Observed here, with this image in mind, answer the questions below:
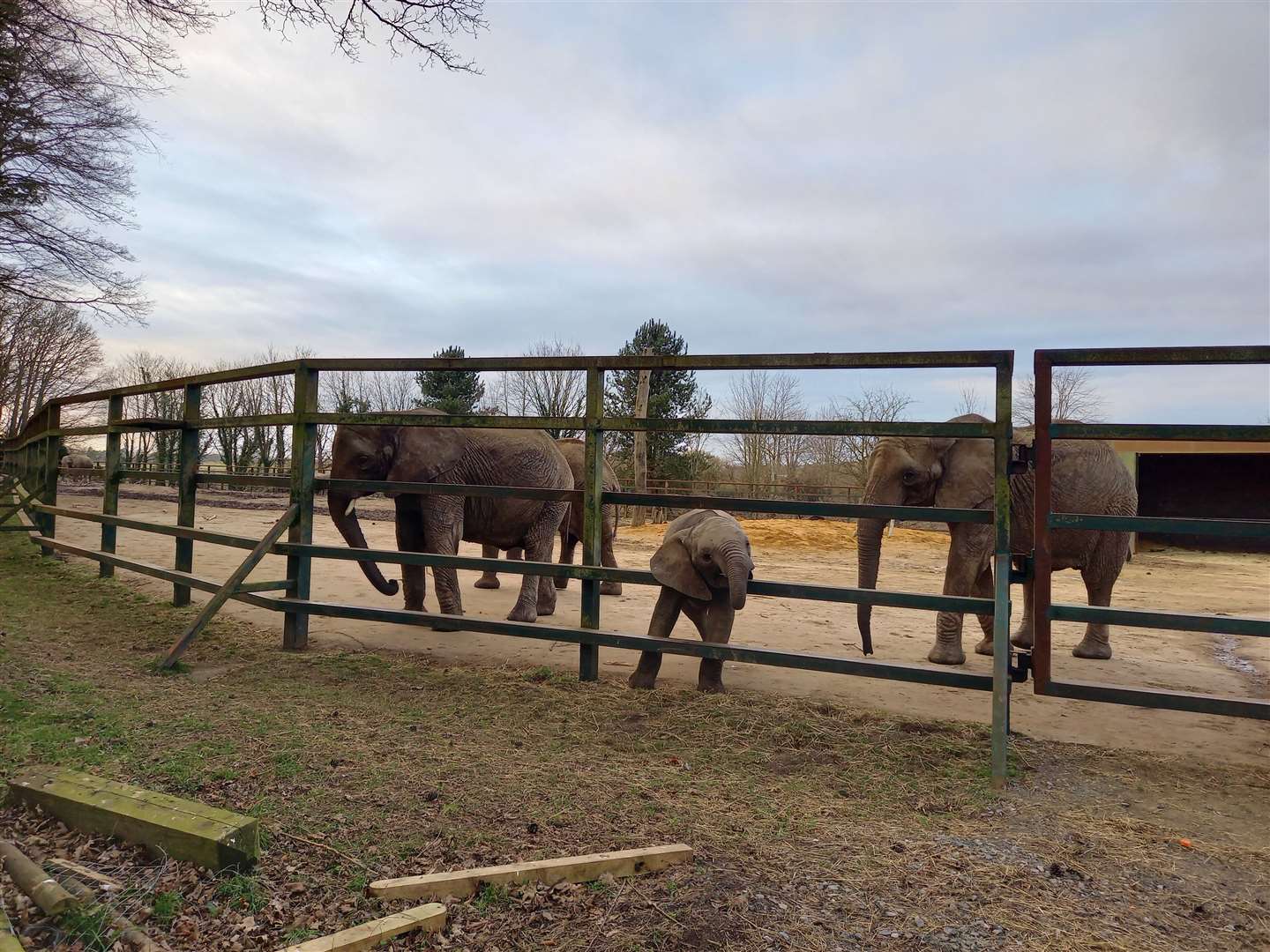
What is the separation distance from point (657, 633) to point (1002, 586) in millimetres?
2095

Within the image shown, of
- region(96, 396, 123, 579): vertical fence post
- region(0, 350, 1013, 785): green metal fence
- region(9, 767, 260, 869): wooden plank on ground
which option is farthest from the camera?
region(96, 396, 123, 579): vertical fence post

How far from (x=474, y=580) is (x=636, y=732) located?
729cm

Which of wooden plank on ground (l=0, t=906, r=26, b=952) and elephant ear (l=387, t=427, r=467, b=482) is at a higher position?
elephant ear (l=387, t=427, r=467, b=482)

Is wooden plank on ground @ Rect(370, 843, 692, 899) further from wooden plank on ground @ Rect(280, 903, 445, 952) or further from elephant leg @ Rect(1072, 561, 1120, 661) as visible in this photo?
elephant leg @ Rect(1072, 561, 1120, 661)

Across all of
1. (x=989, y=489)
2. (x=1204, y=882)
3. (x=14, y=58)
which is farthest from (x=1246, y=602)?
(x=14, y=58)

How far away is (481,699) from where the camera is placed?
14.9 feet

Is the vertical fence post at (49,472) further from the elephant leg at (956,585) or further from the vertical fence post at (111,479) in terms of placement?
the elephant leg at (956,585)

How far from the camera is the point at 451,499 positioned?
23.5 feet

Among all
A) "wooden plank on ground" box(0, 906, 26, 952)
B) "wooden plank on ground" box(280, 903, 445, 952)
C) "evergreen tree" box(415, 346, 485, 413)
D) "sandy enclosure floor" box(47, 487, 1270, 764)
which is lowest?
"sandy enclosure floor" box(47, 487, 1270, 764)

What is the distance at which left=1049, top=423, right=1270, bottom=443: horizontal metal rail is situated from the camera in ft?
11.9

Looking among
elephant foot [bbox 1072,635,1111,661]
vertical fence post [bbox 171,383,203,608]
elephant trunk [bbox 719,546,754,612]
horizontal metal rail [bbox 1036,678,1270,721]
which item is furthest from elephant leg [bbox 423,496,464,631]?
elephant foot [bbox 1072,635,1111,661]

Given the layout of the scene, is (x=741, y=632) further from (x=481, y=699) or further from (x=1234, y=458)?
(x=1234, y=458)

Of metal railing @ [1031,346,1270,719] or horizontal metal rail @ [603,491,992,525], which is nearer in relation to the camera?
metal railing @ [1031,346,1270,719]

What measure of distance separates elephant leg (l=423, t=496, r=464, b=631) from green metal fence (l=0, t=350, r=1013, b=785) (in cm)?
125
